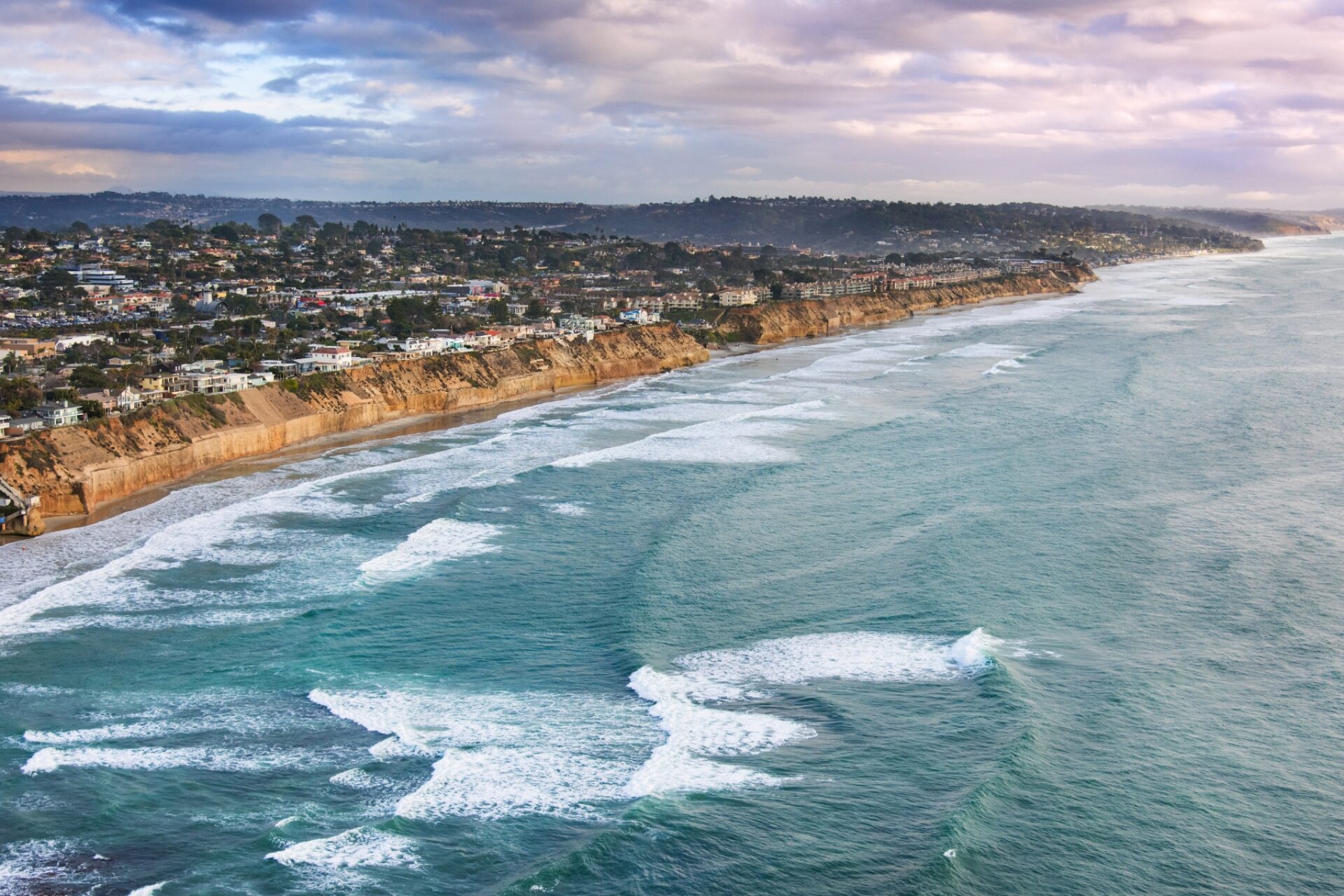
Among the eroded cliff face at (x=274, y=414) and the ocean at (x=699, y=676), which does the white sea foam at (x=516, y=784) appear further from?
the eroded cliff face at (x=274, y=414)

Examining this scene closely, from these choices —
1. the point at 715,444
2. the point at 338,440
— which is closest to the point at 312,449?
the point at 338,440

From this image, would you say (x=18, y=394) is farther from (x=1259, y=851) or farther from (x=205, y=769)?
(x=1259, y=851)

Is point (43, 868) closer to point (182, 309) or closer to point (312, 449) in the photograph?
point (312, 449)

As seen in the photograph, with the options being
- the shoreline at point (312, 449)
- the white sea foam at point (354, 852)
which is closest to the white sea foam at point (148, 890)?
the white sea foam at point (354, 852)

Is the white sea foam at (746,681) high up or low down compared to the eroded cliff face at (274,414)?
down

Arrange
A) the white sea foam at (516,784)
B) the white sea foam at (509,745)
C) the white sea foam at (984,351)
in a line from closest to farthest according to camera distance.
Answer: the white sea foam at (516,784) → the white sea foam at (509,745) → the white sea foam at (984,351)

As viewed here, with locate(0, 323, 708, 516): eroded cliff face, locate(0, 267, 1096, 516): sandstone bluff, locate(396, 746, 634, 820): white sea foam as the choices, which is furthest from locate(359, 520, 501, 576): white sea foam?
locate(0, 323, 708, 516): eroded cliff face

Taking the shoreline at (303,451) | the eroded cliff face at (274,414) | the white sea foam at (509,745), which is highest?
the eroded cliff face at (274,414)
